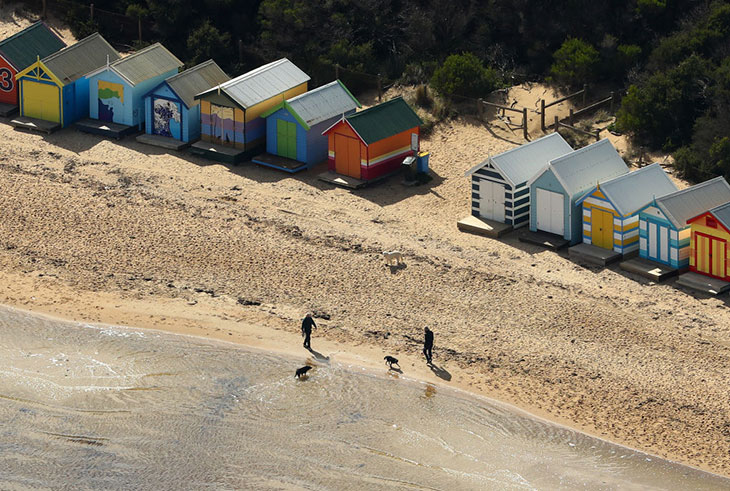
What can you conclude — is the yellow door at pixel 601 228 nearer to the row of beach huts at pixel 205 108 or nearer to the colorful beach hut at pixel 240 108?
the row of beach huts at pixel 205 108

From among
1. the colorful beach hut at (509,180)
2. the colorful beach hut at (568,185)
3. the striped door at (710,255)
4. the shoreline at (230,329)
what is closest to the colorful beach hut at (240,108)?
the colorful beach hut at (509,180)

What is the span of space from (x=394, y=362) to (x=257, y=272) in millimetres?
5462

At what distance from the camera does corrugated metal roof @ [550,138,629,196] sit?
33.0 meters

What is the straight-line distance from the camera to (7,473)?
84.5ft

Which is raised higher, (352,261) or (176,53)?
(176,53)

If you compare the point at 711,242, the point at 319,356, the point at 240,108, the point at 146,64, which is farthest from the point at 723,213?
the point at 146,64

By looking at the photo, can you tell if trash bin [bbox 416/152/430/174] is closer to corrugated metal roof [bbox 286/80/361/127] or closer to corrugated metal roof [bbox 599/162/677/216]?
corrugated metal roof [bbox 286/80/361/127]

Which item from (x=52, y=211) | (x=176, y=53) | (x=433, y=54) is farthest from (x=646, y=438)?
(x=176, y=53)

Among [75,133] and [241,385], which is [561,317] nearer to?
[241,385]

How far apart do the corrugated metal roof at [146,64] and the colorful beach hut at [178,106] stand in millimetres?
780

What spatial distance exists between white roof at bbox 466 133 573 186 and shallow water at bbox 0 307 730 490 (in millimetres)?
8157

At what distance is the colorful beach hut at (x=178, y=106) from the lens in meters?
39.4

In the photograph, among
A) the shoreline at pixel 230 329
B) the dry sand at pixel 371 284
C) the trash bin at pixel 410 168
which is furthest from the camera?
the trash bin at pixel 410 168

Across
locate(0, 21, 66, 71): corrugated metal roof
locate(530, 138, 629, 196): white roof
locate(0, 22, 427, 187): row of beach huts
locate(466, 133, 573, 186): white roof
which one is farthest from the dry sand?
locate(0, 21, 66, 71): corrugated metal roof
